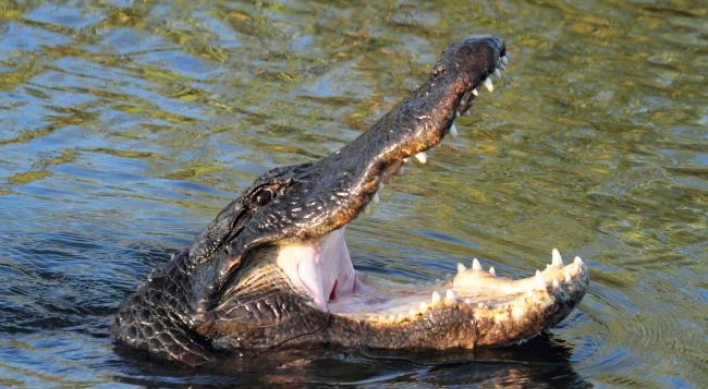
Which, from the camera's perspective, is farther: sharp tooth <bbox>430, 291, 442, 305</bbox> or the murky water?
the murky water

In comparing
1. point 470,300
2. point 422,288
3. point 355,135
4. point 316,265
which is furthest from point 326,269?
point 355,135

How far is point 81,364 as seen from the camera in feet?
24.2

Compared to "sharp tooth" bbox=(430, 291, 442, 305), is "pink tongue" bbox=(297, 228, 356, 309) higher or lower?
higher

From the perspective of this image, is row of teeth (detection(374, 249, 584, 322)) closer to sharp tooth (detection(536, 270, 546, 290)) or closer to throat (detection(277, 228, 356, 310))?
sharp tooth (detection(536, 270, 546, 290))

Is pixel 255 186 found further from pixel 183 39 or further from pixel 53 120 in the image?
pixel 183 39

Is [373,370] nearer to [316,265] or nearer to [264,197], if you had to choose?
[316,265]

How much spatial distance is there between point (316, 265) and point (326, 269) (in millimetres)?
192

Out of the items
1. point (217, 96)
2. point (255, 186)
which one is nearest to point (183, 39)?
point (217, 96)

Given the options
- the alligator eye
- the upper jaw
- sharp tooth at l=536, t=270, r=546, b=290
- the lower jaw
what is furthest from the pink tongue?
sharp tooth at l=536, t=270, r=546, b=290

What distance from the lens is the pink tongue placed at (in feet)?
24.1

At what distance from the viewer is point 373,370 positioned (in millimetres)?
7191

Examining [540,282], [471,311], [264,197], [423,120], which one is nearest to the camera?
[423,120]

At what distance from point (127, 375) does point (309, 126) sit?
15.0 ft

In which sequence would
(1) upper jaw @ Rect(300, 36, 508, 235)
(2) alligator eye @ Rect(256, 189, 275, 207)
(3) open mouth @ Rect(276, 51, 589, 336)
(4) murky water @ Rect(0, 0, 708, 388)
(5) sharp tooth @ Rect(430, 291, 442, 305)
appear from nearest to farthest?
(1) upper jaw @ Rect(300, 36, 508, 235) < (3) open mouth @ Rect(276, 51, 589, 336) < (5) sharp tooth @ Rect(430, 291, 442, 305) < (2) alligator eye @ Rect(256, 189, 275, 207) < (4) murky water @ Rect(0, 0, 708, 388)
